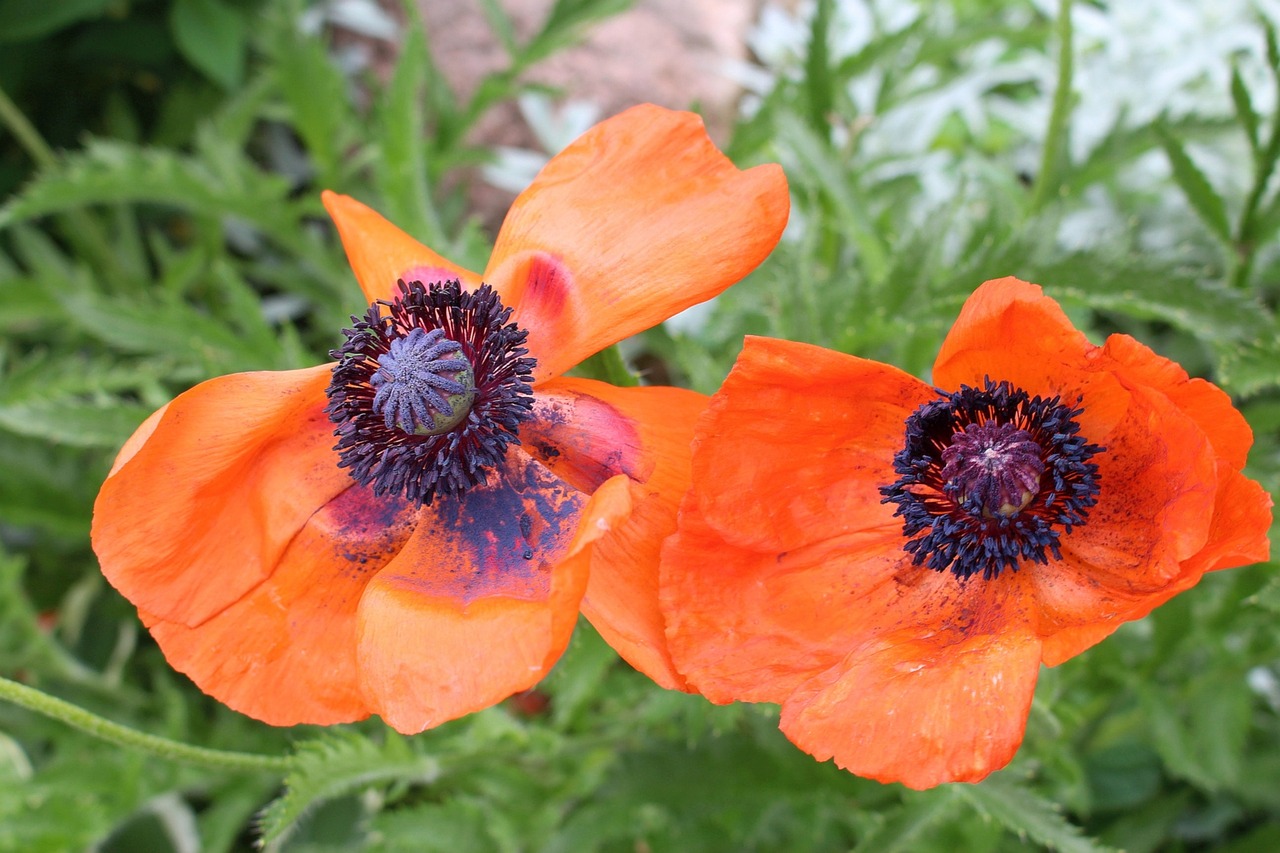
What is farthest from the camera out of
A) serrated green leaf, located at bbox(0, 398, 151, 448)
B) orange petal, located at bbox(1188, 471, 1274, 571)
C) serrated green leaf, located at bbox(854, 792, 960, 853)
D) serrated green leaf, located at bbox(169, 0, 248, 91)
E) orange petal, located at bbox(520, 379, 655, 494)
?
serrated green leaf, located at bbox(169, 0, 248, 91)

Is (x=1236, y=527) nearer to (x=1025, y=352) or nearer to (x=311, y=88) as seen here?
(x=1025, y=352)

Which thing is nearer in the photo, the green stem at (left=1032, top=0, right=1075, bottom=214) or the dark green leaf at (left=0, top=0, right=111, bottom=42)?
the green stem at (left=1032, top=0, right=1075, bottom=214)

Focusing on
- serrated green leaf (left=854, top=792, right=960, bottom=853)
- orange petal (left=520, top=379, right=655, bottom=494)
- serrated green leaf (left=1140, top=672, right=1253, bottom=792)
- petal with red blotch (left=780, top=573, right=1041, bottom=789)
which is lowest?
serrated green leaf (left=1140, top=672, right=1253, bottom=792)

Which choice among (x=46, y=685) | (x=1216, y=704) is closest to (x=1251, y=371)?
(x=1216, y=704)

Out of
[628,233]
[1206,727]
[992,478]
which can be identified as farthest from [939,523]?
[1206,727]

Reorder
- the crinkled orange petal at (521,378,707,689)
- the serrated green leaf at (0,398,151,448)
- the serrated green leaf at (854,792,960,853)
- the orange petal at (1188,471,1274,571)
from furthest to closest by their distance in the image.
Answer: the serrated green leaf at (0,398,151,448) → the serrated green leaf at (854,792,960,853) → the crinkled orange petal at (521,378,707,689) → the orange petal at (1188,471,1274,571)

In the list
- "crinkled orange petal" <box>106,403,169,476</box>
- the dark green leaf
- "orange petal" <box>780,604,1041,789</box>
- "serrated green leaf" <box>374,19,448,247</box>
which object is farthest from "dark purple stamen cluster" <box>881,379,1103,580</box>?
the dark green leaf

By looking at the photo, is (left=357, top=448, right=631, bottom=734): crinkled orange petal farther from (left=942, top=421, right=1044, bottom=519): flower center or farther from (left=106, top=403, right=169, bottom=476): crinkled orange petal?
(left=942, top=421, right=1044, bottom=519): flower center
